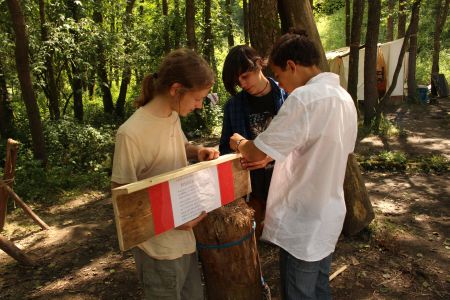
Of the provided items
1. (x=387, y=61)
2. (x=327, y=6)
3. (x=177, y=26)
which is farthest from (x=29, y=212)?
(x=327, y=6)

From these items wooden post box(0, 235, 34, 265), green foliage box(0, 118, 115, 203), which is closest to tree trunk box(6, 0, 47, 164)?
green foliage box(0, 118, 115, 203)

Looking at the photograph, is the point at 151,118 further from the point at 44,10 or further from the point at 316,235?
the point at 44,10

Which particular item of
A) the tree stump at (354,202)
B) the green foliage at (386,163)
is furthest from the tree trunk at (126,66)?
the tree stump at (354,202)

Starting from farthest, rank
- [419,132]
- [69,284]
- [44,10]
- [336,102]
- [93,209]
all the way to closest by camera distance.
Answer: [419,132] < [44,10] < [93,209] < [69,284] < [336,102]

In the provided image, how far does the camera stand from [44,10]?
389 inches

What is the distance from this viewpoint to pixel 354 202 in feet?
13.4

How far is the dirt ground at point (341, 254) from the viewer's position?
141 inches

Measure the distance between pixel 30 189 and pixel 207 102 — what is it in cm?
711

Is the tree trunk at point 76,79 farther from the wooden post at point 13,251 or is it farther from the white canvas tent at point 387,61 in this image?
the white canvas tent at point 387,61

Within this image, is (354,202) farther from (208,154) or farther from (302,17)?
(208,154)

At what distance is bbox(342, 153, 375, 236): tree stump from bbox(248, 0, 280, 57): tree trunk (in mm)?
1446

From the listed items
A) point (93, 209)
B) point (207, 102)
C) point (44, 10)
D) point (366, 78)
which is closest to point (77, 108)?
point (44, 10)

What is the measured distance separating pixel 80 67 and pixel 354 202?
29.3 feet

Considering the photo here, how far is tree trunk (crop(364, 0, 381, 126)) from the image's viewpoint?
9.91m
